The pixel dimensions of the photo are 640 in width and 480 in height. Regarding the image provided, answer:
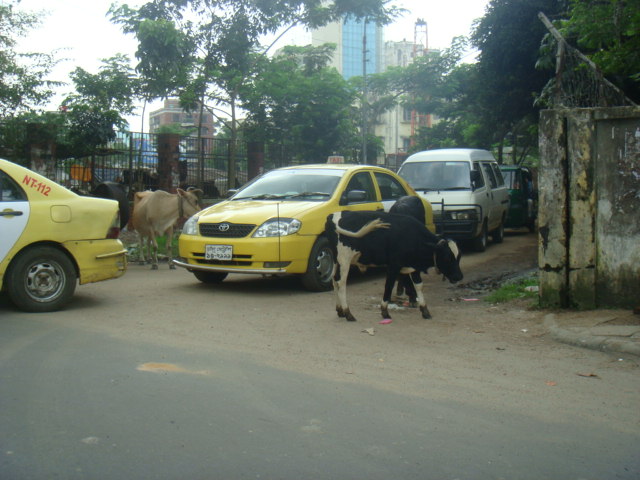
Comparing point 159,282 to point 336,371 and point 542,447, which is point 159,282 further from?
point 542,447

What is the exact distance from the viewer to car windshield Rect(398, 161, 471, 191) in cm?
1627

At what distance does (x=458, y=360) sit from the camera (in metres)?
6.65

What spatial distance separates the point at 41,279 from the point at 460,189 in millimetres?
9890

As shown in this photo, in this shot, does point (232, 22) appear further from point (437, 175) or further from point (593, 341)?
point (593, 341)

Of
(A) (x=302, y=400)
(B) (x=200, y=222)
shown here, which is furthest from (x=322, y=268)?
(A) (x=302, y=400)

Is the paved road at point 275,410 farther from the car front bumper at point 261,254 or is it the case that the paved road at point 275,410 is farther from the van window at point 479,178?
the van window at point 479,178

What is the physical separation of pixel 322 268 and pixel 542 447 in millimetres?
6270

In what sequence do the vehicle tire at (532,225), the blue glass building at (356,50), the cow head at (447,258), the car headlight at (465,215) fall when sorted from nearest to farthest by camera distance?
the cow head at (447,258)
the car headlight at (465,215)
the vehicle tire at (532,225)
the blue glass building at (356,50)

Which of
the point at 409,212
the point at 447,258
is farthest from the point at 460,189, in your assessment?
the point at 447,258

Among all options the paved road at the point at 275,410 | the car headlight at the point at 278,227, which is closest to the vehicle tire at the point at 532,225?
the car headlight at the point at 278,227

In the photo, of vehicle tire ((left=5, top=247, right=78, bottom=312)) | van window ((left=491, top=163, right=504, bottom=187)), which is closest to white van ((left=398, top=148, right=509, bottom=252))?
van window ((left=491, top=163, right=504, bottom=187))

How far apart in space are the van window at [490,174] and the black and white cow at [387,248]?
8.99 metres

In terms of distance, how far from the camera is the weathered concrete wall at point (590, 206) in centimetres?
830

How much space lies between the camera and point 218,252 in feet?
32.8
